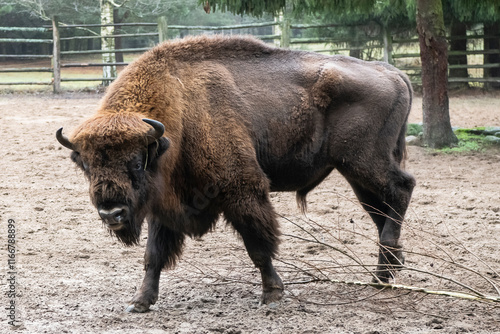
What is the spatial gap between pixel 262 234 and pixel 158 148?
0.97 m

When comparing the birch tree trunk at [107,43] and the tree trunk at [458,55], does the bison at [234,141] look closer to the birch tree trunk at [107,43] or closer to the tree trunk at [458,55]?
the tree trunk at [458,55]

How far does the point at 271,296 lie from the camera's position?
4.36 m

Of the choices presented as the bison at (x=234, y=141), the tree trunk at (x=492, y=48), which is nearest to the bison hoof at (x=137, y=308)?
the bison at (x=234, y=141)

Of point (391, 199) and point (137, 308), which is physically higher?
point (391, 199)

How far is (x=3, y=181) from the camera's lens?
779 cm

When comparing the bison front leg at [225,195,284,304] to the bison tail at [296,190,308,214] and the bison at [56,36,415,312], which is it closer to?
the bison at [56,36,415,312]

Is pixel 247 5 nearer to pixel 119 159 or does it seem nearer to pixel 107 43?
pixel 119 159

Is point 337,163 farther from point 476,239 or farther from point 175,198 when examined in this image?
point 476,239

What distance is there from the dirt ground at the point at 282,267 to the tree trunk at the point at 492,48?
10924 millimetres

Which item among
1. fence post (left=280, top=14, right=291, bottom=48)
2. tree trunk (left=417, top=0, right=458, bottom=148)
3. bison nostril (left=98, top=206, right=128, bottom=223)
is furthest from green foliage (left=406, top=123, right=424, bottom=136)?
bison nostril (left=98, top=206, right=128, bottom=223)

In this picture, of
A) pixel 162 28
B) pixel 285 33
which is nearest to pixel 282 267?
pixel 285 33

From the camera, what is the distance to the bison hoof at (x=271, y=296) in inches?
171

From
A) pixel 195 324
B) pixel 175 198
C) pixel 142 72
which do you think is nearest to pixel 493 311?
pixel 195 324

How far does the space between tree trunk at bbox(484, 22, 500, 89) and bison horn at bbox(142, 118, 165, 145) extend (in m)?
16.7
